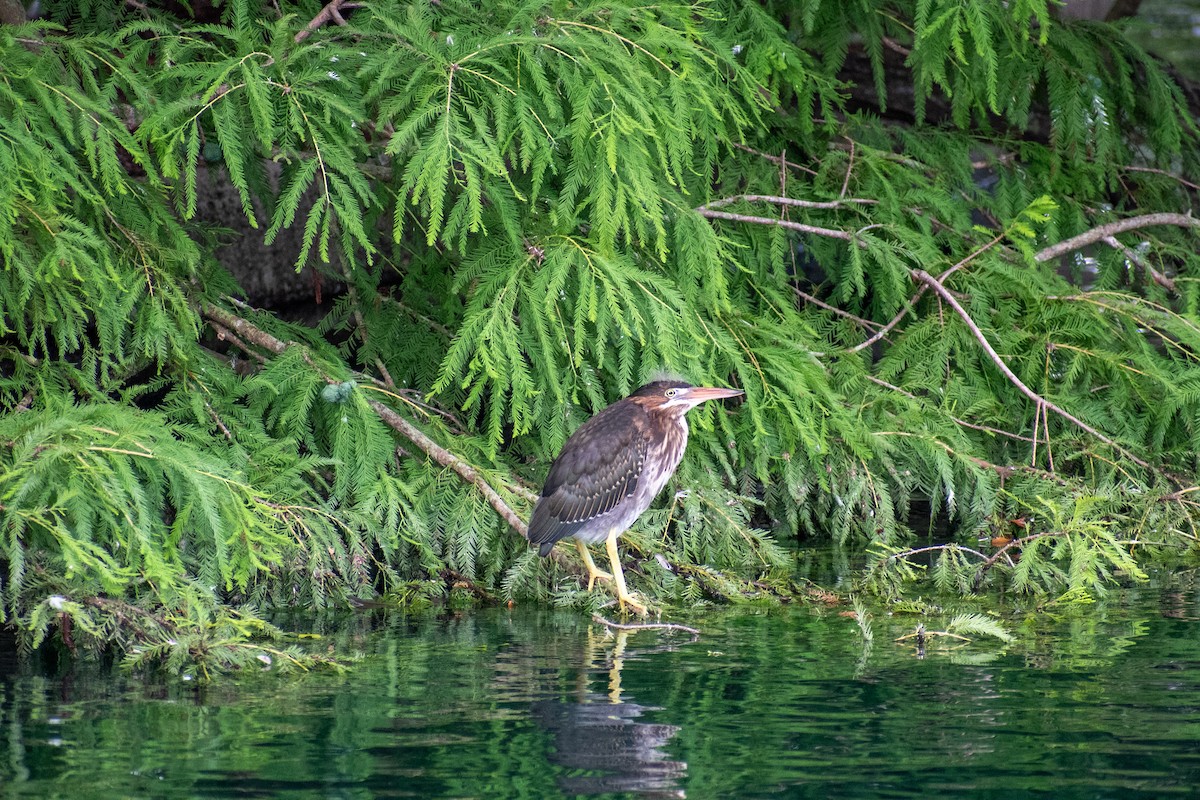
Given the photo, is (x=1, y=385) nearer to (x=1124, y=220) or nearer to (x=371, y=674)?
(x=371, y=674)

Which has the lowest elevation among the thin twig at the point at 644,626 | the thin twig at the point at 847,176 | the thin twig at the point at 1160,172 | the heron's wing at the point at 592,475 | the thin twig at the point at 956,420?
the thin twig at the point at 644,626

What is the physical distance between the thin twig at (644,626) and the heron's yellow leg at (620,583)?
0.18 metres

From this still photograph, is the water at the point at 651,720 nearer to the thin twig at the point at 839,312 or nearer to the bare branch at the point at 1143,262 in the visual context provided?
the thin twig at the point at 839,312

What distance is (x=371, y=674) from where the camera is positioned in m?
5.54

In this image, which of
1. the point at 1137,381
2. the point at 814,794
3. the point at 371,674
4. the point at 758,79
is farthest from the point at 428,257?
the point at 814,794

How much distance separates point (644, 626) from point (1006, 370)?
291 cm

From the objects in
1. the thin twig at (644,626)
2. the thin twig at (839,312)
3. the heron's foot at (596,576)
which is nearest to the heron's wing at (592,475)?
the heron's foot at (596,576)

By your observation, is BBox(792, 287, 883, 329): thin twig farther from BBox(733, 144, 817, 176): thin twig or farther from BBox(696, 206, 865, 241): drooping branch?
BBox(733, 144, 817, 176): thin twig

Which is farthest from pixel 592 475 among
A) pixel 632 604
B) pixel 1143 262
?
pixel 1143 262

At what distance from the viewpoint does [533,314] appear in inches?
279

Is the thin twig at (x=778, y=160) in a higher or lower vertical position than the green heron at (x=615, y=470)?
higher

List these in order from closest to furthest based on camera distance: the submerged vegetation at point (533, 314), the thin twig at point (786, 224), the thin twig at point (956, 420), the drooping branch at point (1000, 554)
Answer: the submerged vegetation at point (533, 314) → the drooping branch at point (1000, 554) → the thin twig at point (956, 420) → the thin twig at point (786, 224)

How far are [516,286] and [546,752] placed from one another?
3127 millimetres

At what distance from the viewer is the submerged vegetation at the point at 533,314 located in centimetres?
629
